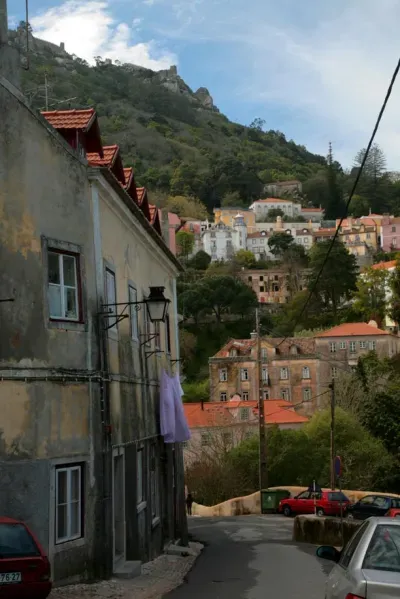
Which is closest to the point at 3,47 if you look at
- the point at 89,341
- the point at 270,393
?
the point at 89,341

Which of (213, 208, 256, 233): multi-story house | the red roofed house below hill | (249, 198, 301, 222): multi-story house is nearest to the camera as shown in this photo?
the red roofed house below hill

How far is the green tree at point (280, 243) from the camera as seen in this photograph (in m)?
138

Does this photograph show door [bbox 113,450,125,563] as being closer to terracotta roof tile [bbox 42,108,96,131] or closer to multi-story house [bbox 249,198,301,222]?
terracotta roof tile [bbox 42,108,96,131]

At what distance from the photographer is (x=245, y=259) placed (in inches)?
5344

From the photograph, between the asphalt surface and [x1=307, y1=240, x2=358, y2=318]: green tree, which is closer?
the asphalt surface

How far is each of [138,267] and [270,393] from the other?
6608 cm

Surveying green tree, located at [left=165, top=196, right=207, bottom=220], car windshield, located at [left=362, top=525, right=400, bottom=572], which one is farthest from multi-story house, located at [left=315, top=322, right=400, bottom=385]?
green tree, located at [left=165, top=196, right=207, bottom=220]

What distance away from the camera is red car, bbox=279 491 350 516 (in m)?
33.9

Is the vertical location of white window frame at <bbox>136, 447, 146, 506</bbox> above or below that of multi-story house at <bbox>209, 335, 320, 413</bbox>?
below

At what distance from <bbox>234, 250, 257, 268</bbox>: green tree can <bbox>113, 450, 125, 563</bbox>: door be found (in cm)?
11781

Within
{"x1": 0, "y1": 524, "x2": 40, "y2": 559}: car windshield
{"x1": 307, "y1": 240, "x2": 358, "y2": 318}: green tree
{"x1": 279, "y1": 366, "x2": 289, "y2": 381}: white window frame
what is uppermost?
{"x1": 307, "y1": 240, "x2": 358, "y2": 318}: green tree

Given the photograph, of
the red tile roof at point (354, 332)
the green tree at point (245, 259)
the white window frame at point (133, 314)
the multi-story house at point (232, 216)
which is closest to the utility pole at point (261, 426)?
the white window frame at point (133, 314)

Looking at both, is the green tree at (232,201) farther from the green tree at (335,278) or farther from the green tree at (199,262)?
the green tree at (335,278)

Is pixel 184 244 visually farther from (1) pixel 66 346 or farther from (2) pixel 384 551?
(2) pixel 384 551
